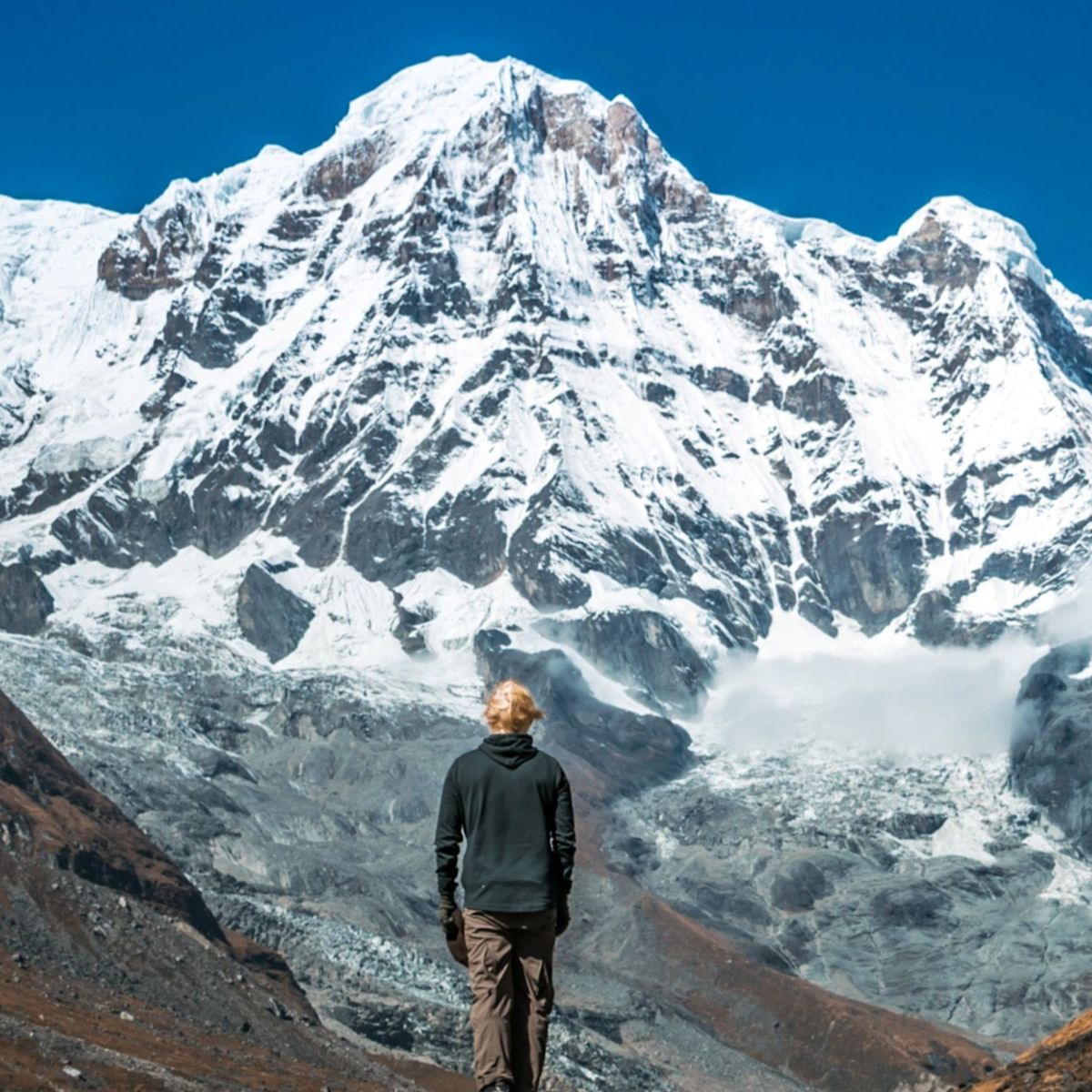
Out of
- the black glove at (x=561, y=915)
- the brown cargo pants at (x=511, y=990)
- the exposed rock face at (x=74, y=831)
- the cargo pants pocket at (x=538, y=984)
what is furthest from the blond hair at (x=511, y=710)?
the exposed rock face at (x=74, y=831)

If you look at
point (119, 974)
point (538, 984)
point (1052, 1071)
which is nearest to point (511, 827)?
point (538, 984)

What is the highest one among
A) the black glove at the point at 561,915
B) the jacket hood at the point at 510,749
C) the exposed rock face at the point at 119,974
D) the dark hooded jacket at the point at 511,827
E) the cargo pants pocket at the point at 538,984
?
the jacket hood at the point at 510,749

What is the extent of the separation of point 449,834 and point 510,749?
3.08 feet

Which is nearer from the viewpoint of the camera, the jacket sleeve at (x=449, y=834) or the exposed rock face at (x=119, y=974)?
the jacket sleeve at (x=449, y=834)

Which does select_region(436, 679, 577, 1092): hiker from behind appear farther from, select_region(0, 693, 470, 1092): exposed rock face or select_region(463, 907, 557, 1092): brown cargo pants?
select_region(0, 693, 470, 1092): exposed rock face

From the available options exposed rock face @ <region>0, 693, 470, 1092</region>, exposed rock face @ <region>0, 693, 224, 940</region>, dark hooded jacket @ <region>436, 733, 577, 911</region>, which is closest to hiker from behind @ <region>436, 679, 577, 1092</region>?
dark hooded jacket @ <region>436, 733, 577, 911</region>

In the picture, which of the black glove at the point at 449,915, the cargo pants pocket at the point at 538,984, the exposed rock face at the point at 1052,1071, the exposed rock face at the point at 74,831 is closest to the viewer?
the black glove at the point at 449,915

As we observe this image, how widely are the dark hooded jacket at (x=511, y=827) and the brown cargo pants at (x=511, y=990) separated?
0.22 m

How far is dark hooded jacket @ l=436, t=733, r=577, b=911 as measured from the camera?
1823 cm

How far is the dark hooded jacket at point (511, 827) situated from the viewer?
18.2 metres

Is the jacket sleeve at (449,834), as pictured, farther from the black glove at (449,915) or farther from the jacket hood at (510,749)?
the jacket hood at (510,749)

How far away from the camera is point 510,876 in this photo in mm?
18266

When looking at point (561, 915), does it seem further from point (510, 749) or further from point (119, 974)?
point (119, 974)

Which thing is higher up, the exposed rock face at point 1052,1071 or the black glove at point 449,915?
the exposed rock face at point 1052,1071
